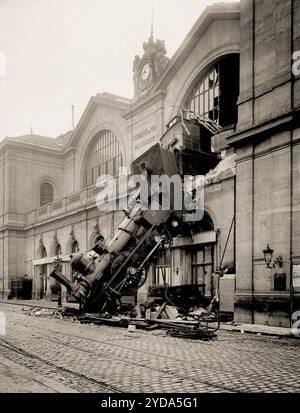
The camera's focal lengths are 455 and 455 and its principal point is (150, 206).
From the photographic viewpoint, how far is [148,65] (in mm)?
29812

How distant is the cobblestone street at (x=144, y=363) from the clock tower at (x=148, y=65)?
67.1 feet

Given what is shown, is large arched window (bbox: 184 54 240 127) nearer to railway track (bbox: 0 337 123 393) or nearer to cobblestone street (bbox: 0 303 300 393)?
cobblestone street (bbox: 0 303 300 393)

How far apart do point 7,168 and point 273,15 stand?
2890 cm

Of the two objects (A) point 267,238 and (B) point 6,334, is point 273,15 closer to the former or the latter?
(A) point 267,238

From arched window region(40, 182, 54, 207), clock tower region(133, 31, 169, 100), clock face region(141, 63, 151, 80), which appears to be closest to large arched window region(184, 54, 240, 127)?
clock tower region(133, 31, 169, 100)

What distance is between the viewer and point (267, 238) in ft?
50.7

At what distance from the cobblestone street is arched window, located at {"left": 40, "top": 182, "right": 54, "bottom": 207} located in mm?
29158

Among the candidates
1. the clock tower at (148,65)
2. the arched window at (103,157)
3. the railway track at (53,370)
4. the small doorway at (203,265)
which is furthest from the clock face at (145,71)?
the railway track at (53,370)

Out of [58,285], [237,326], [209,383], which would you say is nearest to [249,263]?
[237,326]

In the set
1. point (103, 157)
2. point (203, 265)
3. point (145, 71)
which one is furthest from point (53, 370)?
point (103, 157)

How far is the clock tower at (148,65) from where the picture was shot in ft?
96.0

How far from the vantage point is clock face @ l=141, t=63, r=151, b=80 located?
29672 millimetres

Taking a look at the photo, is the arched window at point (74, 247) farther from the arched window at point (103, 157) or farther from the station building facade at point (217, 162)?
the arched window at point (103, 157)

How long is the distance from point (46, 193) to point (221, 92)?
23342 mm
